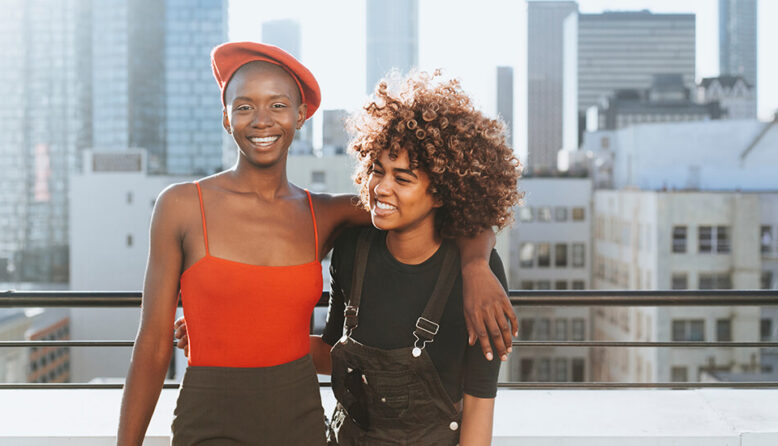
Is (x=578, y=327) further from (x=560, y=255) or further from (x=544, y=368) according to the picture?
(x=560, y=255)

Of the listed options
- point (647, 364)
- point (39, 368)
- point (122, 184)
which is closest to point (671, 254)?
point (647, 364)

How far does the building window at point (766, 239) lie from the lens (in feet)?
117

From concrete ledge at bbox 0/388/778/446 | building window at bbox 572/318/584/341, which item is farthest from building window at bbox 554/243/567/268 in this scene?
concrete ledge at bbox 0/388/778/446

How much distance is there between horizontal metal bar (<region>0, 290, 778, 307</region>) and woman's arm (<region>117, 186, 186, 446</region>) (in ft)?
3.05

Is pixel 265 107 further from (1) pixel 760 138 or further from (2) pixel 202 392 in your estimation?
(1) pixel 760 138

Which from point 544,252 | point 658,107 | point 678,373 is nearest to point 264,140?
point 678,373

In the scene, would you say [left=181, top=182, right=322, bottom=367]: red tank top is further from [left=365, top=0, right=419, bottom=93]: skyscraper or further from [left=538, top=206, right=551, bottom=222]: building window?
[left=365, top=0, right=419, bottom=93]: skyscraper

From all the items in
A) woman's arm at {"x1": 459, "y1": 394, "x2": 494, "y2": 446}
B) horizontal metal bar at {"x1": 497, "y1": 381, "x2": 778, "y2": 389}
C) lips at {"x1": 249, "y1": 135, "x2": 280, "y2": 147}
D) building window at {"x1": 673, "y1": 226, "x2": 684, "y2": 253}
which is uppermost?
lips at {"x1": 249, "y1": 135, "x2": 280, "y2": 147}

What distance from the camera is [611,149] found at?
5209cm

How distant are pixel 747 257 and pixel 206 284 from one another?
39004 mm

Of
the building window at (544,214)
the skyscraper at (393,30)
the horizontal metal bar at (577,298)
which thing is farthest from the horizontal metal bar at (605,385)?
the skyscraper at (393,30)

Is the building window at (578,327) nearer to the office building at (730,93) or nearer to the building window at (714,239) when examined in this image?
the building window at (714,239)

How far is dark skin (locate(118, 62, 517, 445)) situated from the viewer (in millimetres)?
1857

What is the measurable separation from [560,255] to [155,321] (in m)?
47.9
